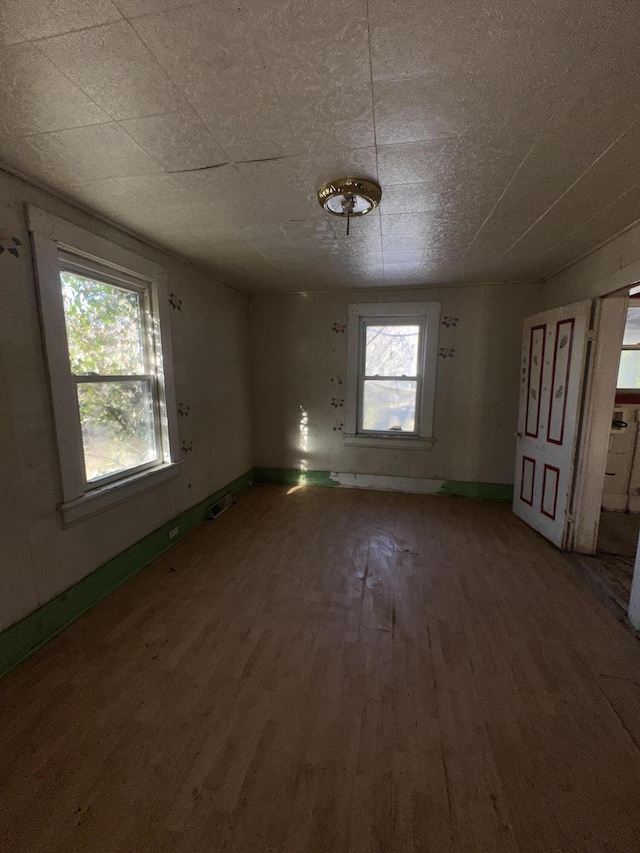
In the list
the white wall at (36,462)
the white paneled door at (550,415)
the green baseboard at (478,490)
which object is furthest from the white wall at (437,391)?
the white wall at (36,462)

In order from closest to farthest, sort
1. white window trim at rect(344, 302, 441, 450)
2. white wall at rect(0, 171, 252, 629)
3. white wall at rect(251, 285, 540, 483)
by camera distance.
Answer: white wall at rect(0, 171, 252, 629) < white wall at rect(251, 285, 540, 483) < white window trim at rect(344, 302, 441, 450)

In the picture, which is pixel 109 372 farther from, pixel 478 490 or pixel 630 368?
pixel 630 368

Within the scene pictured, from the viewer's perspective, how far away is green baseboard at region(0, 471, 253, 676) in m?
1.57

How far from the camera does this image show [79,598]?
75.0 inches

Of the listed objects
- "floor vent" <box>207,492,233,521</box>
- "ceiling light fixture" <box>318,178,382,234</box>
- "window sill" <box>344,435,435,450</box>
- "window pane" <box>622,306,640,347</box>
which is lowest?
"floor vent" <box>207,492,233,521</box>

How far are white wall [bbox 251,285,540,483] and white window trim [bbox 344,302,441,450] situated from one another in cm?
8

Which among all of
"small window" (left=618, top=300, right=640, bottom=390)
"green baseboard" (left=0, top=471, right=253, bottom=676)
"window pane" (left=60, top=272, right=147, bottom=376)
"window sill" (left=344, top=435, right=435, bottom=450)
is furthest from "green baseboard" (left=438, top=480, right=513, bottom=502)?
"window pane" (left=60, top=272, right=147, bottom=376)

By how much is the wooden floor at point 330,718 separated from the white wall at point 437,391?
60.9 inches

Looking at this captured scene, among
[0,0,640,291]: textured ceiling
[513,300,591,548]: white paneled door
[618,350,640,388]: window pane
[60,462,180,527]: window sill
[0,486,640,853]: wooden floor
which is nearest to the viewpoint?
[0,0,640,291]: textured ceiling

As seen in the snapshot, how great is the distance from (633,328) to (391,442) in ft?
8.61

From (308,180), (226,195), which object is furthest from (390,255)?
(226,195)

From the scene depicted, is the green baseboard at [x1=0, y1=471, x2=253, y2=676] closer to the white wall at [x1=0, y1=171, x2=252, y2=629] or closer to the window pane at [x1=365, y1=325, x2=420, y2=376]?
the white wall at [x1=0, y1=171, x2=252, y2=629]

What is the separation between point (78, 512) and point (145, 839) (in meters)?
1.43

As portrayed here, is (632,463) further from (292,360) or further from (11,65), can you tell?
(11,65)
